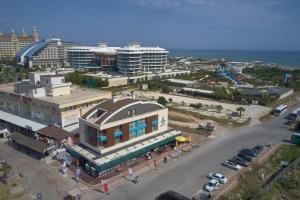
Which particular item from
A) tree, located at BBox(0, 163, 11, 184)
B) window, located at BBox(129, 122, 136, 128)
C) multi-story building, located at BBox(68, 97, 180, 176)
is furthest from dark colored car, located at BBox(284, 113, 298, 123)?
tree, located at BBox(0, 163, 11, 184)

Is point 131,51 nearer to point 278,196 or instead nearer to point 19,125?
point 19,125

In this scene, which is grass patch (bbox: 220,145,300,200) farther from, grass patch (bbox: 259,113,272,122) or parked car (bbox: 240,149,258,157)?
grass patch (bbox: 259,113,272,122)

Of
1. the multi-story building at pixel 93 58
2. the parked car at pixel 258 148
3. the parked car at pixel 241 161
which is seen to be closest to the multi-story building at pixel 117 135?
the parked car at pixel 241 161

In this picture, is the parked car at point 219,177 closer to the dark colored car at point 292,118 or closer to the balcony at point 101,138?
the balcony at point 101,138

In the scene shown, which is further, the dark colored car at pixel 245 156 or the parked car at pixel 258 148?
the parked car at pixel 258 148

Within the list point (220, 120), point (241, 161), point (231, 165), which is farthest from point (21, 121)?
point (220, 120)

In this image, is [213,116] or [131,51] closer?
[213,116]

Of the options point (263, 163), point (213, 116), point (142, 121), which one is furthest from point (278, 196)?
point (213, 116)

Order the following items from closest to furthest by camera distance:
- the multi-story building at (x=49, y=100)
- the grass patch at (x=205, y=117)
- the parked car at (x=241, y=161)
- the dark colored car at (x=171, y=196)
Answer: the dark colored car at (x=171, y=196)
the parked car at (x=241, y=161)
the multi-story building at (x=49, y=100)
the grass patch at (x=205, y=117)
